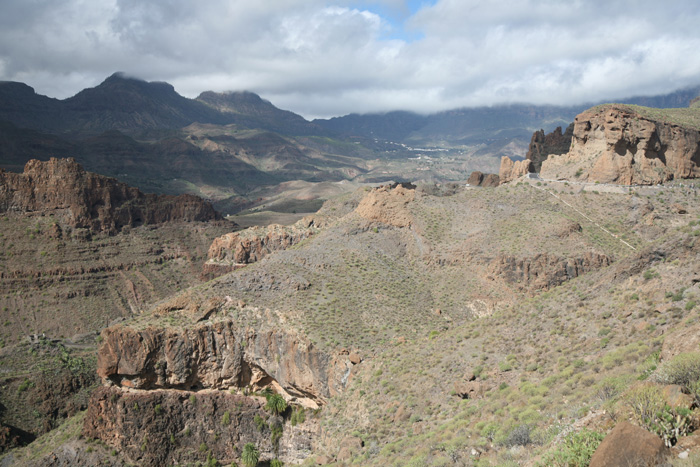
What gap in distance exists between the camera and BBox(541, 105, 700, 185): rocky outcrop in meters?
61.7

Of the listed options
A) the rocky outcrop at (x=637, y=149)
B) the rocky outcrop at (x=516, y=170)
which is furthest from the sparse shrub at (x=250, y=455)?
the rocky outcrop at (x=516, y=170)

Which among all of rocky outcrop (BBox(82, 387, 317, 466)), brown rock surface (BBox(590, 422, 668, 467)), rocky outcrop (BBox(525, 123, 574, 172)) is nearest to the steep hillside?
rocky outcrop (BBox(82, 387, 317, 466))

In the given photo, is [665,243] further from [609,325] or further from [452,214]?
[452,214]

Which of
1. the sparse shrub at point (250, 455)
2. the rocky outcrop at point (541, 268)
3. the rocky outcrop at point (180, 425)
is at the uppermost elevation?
the rocky outcrop at point (541, 268)

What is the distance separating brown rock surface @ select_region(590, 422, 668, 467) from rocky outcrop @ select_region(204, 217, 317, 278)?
223 ft

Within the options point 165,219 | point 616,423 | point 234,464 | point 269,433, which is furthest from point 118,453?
point 165,219

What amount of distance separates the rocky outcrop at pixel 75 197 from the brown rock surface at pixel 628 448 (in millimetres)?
102780

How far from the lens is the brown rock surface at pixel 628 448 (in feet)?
43.3

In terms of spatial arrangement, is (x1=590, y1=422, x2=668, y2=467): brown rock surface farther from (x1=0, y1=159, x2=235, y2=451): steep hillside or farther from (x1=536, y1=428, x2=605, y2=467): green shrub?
(x1=0, y1=159, x2=235, y2=451): steep hillside

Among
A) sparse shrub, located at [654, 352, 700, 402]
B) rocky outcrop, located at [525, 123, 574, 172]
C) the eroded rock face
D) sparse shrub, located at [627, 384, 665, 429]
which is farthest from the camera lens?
rocky outcrop, located at [525, 123, 574, 172]

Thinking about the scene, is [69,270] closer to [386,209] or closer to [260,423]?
[386,209]

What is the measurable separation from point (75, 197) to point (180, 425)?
232ft

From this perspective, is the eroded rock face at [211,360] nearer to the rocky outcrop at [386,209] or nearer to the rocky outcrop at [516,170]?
the rocky outcrop at [386,209]

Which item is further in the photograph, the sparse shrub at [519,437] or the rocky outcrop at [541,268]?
the rocky outcrop at [541,268]
